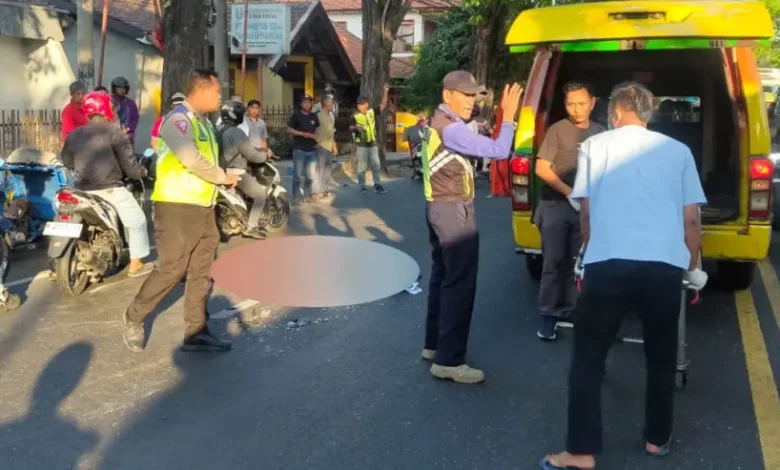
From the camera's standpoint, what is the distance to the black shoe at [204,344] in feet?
19.0

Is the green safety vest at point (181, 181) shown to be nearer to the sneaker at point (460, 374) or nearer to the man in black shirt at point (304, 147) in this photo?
the sneaker at point (460, 374)

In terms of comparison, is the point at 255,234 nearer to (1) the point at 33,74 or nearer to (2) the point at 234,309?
(2) the point at 234,309

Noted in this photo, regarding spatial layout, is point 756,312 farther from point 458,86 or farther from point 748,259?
point 458,86

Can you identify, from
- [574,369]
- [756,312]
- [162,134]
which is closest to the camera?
[574,369]

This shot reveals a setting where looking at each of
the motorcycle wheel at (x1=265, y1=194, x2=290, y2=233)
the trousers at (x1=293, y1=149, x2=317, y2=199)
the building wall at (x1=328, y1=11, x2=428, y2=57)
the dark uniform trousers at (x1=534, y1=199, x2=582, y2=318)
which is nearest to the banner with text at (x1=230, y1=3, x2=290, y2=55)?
the trousers at (x1=293, y1=149, x2=317, y2=199)

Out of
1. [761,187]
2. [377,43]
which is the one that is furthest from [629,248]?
[377,43]

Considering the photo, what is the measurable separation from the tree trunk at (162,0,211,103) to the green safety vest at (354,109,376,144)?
503 cm

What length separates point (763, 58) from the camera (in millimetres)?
49812

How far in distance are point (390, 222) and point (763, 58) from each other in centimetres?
4399

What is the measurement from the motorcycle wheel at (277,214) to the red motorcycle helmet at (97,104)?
3862mm

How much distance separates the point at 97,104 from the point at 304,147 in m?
7.29

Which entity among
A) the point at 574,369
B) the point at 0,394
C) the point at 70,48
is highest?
the point at 70,48

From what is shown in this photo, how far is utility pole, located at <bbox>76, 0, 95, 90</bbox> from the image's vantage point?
14117mm

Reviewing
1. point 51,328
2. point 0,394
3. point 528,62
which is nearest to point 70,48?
point 528,62
